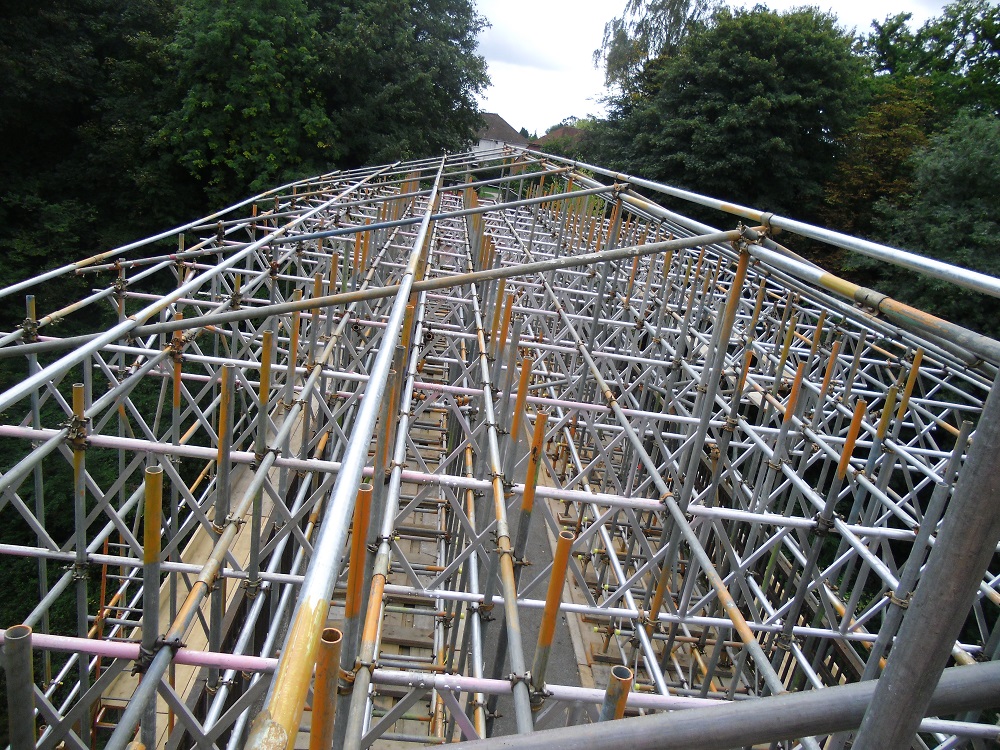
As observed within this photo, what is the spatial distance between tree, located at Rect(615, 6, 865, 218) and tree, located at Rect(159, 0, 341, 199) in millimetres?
10975

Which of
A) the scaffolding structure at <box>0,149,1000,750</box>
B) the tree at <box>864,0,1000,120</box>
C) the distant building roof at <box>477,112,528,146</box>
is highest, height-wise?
the tree at <box>864,0,1000,120</box>

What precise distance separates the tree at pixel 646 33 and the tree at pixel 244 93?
12468mm

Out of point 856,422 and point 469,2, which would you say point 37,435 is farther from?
point 469,2

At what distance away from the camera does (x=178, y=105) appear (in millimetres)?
20000

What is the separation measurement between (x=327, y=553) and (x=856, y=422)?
11.2 feet

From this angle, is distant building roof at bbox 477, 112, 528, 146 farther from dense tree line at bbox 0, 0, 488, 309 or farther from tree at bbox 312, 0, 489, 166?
dense tree line at bbox 0, 0, 488, 309

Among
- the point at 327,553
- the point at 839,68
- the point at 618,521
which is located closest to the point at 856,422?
the point at 327,553

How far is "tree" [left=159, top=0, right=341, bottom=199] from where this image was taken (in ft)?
60.5

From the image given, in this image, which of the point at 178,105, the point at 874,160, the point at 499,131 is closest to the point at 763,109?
the point at 874,160

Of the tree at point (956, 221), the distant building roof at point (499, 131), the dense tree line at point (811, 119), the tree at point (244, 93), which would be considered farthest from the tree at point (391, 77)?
the distant building roof at point (499, 131)

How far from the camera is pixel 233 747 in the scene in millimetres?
3844

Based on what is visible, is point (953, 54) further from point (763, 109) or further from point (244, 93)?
point (244, 93)

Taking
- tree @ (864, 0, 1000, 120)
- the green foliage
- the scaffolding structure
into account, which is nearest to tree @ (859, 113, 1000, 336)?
the green foliage

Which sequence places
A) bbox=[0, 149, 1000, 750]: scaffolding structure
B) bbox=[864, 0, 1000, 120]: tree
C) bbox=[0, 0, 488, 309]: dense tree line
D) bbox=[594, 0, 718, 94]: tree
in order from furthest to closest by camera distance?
bbox=[594, 0, 718, 94]: tree
bbox=[864, 0, 1000, 120]: tree
bbox=[0, 0, 488, 309]: dense tree line
bbox=[0, 149, 1000, 750]: scaffolding structure
